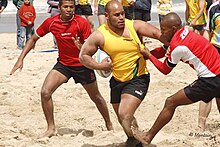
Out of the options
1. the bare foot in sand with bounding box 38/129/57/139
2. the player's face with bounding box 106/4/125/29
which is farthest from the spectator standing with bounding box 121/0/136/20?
the player's face with bounding box 106/4/125/29

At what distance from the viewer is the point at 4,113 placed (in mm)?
9555

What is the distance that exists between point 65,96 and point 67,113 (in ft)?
3.04

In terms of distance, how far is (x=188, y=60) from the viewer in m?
6.70

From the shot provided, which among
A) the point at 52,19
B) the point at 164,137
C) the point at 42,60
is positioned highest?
the point at 52,19

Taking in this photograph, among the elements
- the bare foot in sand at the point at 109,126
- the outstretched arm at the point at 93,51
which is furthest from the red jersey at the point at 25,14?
the outstretched arm at the point at 93,51

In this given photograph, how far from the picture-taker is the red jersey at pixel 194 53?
6.54 meters

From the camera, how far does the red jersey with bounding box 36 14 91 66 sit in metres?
8.04

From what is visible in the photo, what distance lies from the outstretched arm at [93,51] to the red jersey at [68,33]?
925mm

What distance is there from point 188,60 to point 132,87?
763 mm

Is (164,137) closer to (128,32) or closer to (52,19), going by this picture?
(128,32)

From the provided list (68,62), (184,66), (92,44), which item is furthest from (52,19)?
(184,66)

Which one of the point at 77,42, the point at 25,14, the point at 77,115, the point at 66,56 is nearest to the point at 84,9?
the point at 25,14

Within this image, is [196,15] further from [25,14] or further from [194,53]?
[194,53]

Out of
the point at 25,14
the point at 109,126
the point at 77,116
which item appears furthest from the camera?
the point at 25,14
